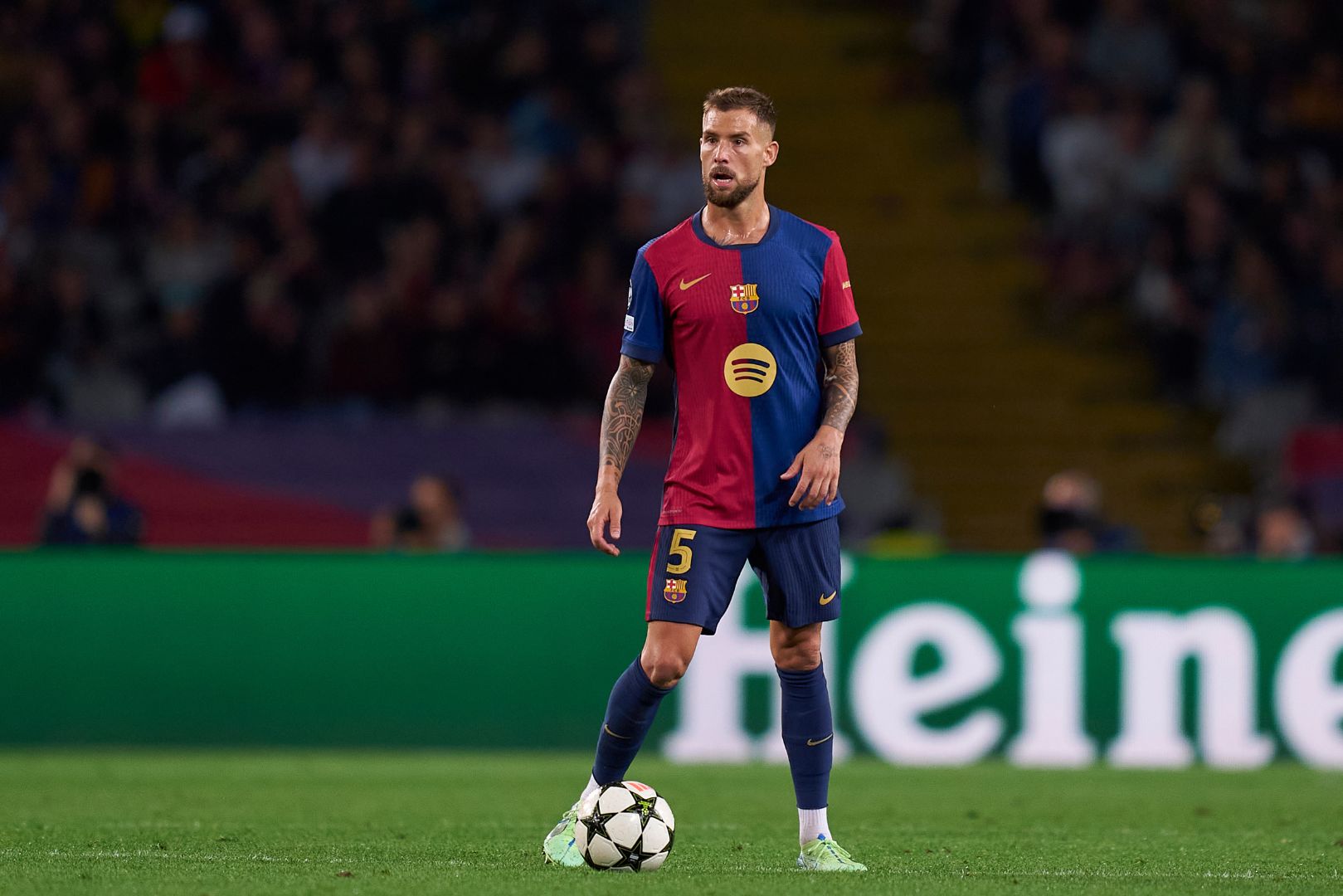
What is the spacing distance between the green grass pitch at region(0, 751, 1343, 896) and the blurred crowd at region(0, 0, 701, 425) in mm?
3423

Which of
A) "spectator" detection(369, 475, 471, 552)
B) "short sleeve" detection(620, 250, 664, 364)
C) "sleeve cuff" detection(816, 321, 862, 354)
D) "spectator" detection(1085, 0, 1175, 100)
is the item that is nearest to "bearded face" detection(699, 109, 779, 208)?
"short sleeve" detection(620, 250, 664, 364)

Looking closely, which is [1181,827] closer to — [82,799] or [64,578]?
[82,799]

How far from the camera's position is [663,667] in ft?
20.7

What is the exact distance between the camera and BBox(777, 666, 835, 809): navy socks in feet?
21.2

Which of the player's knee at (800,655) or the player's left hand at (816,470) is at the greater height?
the player's left hand at (816,470)

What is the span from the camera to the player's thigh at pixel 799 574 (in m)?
6.32

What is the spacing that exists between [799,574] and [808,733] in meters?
0.52

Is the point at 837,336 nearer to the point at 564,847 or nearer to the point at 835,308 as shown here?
the point at 835,308

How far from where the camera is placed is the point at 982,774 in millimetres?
10859

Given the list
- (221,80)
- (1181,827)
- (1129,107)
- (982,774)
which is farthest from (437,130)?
(1181,827)

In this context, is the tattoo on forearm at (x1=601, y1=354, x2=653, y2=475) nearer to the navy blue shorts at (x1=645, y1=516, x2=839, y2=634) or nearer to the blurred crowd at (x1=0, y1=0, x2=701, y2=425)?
the navy blue shorts at (x1=645, y1=516, x2=839, y2=634)

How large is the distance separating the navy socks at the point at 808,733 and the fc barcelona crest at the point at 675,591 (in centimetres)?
45

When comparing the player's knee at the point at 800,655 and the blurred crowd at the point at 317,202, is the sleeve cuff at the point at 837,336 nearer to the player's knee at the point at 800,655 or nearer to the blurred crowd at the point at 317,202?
the player's knee at the point at 800,655

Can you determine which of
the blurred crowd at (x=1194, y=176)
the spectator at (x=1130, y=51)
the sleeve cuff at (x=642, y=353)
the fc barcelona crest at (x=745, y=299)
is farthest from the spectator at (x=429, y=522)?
the spectator at (x=1130, y=51)
